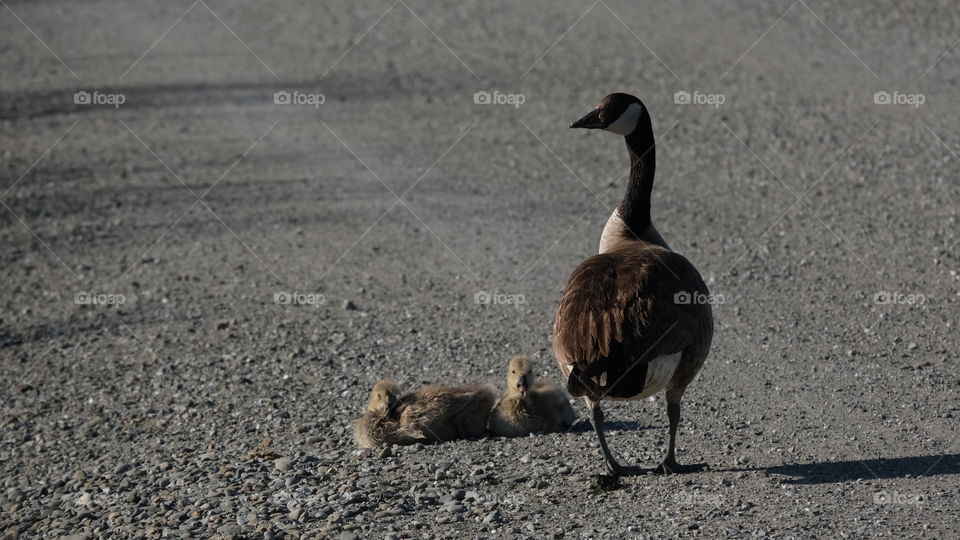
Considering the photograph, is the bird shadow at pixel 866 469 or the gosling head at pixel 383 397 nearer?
the bird shadow at pixel 866 469

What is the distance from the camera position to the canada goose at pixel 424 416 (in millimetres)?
6902

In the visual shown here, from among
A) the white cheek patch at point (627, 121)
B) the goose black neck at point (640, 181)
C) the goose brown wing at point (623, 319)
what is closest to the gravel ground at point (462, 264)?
the goose brown wing at point (623, 319)

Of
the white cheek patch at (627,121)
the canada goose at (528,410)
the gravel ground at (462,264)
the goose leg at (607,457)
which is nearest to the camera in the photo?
the goose leg at (607,457)

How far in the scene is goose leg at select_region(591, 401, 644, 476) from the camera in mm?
5961

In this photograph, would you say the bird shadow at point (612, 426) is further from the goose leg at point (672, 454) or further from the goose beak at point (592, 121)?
the goose beak at point (592, 121)

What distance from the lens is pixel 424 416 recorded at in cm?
695

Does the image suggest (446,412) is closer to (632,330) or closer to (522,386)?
(522,386)

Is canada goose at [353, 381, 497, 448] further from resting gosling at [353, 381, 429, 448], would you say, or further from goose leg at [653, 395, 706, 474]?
goose leg at [653, 395, 706, 474]

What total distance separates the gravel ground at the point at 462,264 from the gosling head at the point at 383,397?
0.31 metres

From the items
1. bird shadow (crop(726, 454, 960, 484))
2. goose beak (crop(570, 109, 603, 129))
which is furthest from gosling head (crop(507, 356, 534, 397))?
goose beak (crop(570, 109, 603, 129))

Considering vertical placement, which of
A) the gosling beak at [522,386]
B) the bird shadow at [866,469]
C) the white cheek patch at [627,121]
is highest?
the white cheek patch at [627,121]

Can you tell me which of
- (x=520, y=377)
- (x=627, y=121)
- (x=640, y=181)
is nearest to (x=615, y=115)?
(x=627, y=121)

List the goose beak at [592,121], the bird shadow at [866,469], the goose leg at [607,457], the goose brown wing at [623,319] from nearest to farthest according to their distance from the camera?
the goose brown wing at [623,319] < the bird shadow at [866,469] < the goose leg at [607,457] < the goose beak at [592,121]

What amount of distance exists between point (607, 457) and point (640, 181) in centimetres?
179
